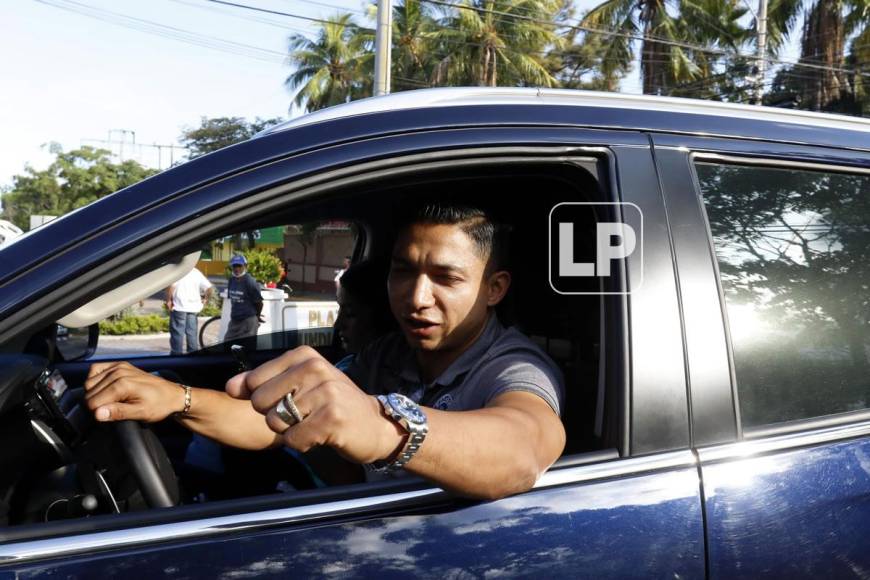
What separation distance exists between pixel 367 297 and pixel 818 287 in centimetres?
165

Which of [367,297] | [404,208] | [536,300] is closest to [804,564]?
[536,300]

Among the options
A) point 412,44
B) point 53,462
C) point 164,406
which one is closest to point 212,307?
point 53,462

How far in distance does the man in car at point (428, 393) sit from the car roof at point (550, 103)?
Answer: 0.95 feet

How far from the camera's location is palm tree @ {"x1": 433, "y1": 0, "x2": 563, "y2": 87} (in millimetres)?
25797

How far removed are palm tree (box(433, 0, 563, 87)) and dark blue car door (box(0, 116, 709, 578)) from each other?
25.1 m

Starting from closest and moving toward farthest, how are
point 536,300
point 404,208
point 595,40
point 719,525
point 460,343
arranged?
point 719,525, point 460,343, point 536,300, point 404,208, point 595,40

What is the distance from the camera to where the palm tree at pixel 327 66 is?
30.6 metres

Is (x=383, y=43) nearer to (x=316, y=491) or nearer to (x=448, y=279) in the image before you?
(x=448, y=279)

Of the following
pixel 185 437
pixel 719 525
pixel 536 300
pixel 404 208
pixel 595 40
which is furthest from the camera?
pixel 595 40

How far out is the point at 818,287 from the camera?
1.67m

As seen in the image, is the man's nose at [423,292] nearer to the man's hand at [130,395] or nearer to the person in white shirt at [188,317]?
the man's hand at [130,395]

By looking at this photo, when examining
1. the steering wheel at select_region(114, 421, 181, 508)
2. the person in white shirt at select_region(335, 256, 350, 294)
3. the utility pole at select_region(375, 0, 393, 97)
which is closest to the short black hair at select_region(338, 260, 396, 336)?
the person in white shirt at select_region(335, 256, 350, 294)

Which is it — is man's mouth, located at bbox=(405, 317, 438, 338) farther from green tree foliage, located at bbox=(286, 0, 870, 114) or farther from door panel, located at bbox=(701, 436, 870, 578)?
green tree foliage, located at bbox=(286, 0, 870, 114)

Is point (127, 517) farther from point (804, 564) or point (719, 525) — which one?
point (804, 564)
